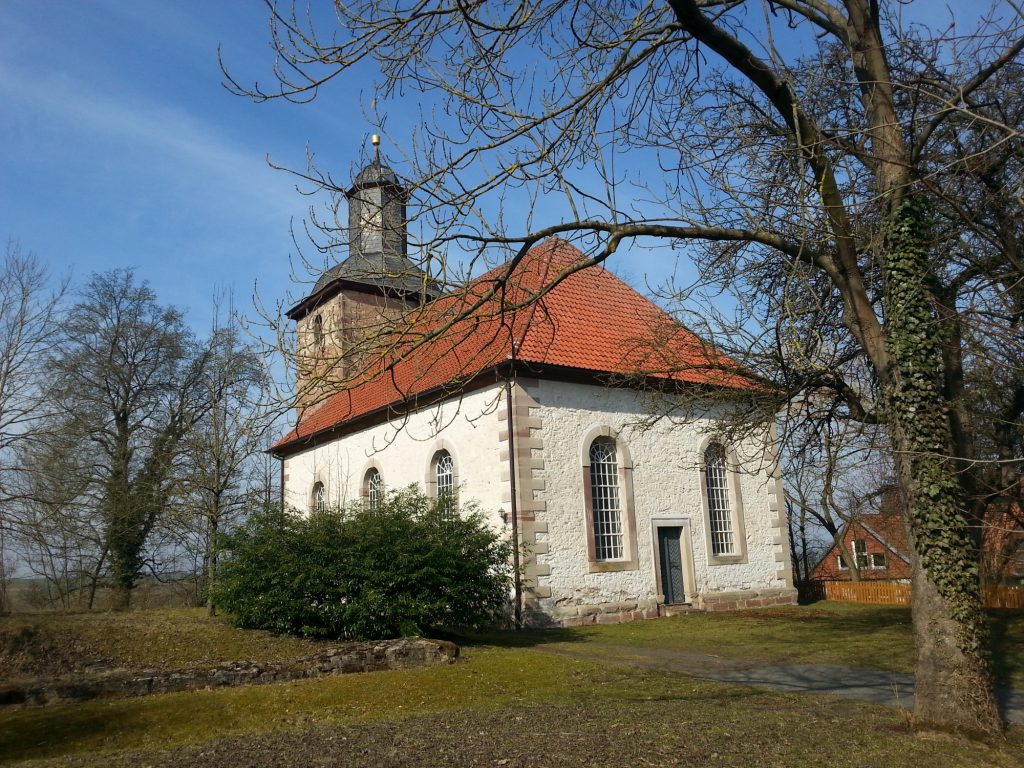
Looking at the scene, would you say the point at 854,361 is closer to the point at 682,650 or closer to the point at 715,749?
the point at 682,650

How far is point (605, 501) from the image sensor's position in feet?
56.5

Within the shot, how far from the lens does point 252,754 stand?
5.77 m

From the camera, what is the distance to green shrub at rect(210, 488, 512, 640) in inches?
488

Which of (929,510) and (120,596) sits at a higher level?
(929,510)

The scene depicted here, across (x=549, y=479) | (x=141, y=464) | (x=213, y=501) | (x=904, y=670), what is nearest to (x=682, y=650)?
(x=904, y=670)

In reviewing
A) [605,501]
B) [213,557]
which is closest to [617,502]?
[605,501]

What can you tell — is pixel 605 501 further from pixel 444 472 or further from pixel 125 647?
pixel 125 647

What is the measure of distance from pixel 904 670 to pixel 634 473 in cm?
786

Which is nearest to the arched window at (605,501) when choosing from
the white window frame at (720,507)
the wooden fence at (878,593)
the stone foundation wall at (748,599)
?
the white window frame at (720,507)

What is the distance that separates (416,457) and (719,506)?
7.35 m

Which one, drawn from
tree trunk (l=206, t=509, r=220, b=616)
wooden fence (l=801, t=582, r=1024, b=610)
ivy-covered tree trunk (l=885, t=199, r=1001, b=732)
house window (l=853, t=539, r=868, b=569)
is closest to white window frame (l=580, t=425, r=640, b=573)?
tree trunk (l=206, t=509, r=220, b=616)

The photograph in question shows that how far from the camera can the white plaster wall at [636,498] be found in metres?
16.1

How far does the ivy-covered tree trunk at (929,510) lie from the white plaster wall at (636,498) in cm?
738

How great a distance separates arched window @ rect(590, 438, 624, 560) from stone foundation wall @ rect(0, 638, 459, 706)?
6666 mm
